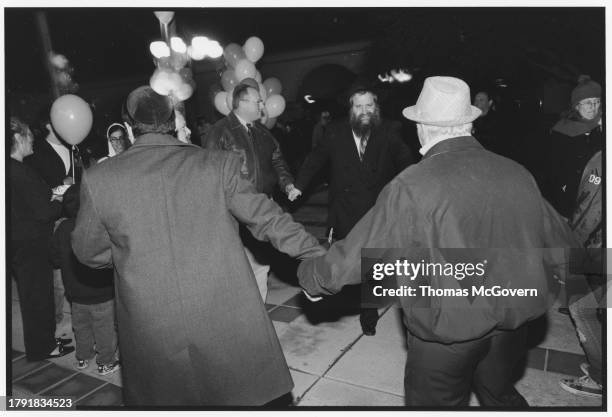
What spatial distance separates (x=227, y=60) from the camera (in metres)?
7.64

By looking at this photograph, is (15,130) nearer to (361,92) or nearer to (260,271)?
(260,271)

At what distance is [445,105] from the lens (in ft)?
6.97

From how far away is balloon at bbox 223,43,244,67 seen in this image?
24.8 feet

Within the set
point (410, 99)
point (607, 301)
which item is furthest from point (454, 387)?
point (410, 99)

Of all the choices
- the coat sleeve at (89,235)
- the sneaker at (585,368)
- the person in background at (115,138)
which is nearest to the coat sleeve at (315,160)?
the person in background at (115,138)

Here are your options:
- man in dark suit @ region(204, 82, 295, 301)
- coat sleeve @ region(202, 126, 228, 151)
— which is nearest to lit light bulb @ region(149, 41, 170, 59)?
man in dark suit @ region(204, 82, 295, 301)

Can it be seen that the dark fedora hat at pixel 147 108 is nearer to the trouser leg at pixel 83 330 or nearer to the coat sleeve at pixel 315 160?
the trouser leg at pixel 83 330

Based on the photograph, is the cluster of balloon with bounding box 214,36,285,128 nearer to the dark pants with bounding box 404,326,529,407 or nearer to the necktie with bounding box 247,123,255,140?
the necktie with bounding box 247,123,255,140

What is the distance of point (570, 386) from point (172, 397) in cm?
269

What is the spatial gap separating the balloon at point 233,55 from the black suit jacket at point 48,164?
396 cm

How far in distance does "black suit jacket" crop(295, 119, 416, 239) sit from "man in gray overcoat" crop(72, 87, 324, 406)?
1972 mm

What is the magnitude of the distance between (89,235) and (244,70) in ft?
17.9

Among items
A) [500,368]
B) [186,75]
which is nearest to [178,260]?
[500,368]

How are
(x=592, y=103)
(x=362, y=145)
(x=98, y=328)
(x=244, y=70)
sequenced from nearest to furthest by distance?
(x=592, y=103) → (x=98, y=328) → (x=362, y=145) → (x=244, y=70)
